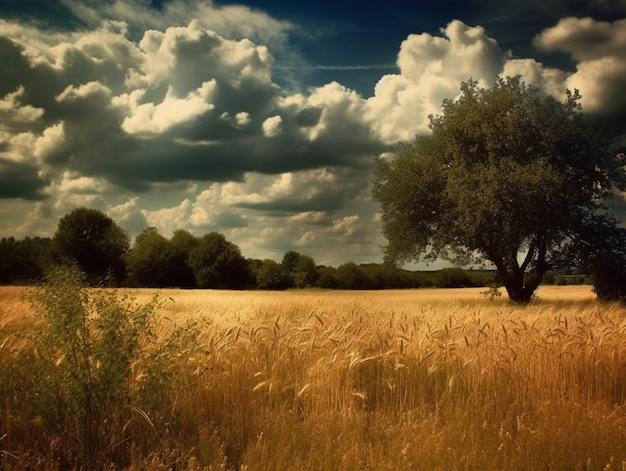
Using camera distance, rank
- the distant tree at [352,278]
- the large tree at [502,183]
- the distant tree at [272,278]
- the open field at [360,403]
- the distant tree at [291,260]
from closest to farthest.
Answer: the open field at [360,403] < the large tree at [502,183] < the distant tree at [352,278] < the distant tree at [272,278] < the distant tree at [291,260]

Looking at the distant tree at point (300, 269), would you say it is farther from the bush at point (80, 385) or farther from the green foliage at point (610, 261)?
the bush at point (80, 385)

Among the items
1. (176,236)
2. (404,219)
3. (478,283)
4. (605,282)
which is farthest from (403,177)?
(176,236)

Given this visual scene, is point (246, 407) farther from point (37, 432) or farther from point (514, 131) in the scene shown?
point (514, 131)

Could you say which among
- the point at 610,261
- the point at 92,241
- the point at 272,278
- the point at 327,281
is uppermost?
the point at 92,241

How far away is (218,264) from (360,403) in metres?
68.9

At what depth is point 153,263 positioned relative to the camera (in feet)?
238

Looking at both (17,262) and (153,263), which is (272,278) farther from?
(17,262)

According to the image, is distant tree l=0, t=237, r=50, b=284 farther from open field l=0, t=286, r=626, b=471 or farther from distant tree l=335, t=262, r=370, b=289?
open field l=0, t=286, r=626, b=471

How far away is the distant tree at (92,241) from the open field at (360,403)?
2567 inches

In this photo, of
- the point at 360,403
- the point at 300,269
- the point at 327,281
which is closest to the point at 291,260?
the point at 300,269

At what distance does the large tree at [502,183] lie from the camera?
75.8ft

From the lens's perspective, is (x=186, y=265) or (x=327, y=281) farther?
(x=186, y=265)

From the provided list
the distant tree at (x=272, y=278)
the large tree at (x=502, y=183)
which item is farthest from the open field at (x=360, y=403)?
the distant tree at (x=272, y=278)

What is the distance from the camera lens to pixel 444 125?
2705 centimetres
